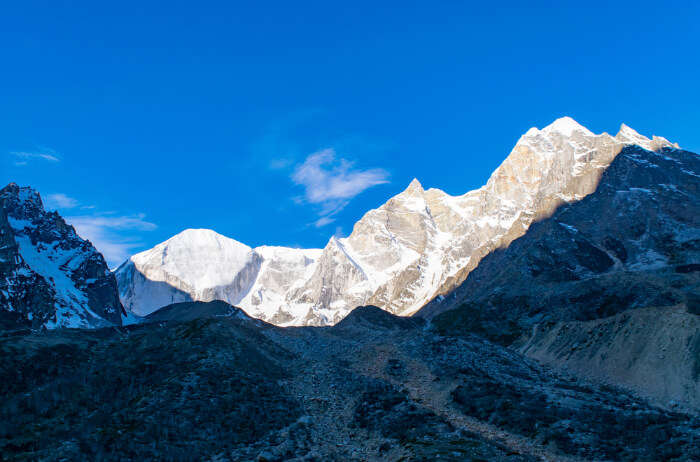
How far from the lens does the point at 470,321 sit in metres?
181

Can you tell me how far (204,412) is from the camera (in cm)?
4988

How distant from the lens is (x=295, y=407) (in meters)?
58.0

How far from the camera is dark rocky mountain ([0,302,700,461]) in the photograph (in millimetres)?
42062

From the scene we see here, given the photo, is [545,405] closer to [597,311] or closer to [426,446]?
[426,446]

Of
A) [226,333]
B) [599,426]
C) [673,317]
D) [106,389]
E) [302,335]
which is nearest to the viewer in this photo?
[599,426]

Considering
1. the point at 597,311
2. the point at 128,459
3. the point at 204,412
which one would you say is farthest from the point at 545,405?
the point at 597,311

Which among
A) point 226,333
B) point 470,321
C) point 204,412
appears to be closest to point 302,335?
point 226,333

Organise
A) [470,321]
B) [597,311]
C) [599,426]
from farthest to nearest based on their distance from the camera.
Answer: [470,321], [597,311], [599,426]

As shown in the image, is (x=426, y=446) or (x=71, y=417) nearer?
(x=426, y=446)

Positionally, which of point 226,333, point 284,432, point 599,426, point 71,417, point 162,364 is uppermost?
point 226,333

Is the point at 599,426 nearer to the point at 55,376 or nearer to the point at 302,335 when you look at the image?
the point at 55,376

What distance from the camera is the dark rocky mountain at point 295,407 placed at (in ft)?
138

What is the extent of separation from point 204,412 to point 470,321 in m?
144

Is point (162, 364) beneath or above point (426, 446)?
above
